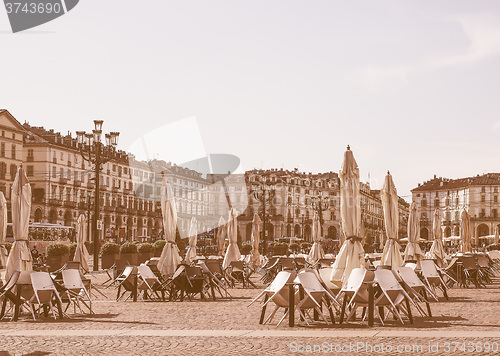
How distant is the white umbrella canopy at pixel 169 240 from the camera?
1961 centimetres

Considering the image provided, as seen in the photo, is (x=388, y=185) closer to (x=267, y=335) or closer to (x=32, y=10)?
(x=267, y=335)

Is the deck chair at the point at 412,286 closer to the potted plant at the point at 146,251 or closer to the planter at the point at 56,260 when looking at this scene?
the planter at the point at 56,260

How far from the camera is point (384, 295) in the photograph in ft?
40.1

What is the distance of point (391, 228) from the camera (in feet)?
58.2

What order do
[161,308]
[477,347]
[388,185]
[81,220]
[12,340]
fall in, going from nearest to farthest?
[477,347] → [12,340] → [161,308] → [388,185] → [81,220]

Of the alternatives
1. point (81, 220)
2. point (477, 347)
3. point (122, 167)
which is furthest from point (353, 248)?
point (122, 167)

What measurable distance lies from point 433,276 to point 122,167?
10311 centimetres

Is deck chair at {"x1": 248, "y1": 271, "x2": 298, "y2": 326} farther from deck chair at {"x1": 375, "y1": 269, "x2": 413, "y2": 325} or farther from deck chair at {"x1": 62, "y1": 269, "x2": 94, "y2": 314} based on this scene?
deck chair at {"x1": 62, "y1": 269, "x2": 94, "y2": 314}

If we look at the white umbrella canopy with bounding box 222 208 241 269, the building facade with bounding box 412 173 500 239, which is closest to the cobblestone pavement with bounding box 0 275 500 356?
the white umbrella canopy with bounding box 222 208 241 269

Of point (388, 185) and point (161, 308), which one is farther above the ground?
point (388, 185)

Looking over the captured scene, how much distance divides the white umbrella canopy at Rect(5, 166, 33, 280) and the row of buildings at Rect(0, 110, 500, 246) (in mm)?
53475

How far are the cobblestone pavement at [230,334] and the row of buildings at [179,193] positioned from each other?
183ft

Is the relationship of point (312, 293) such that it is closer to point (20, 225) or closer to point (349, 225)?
point (349, 225)

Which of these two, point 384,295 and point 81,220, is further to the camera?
point 81,220
